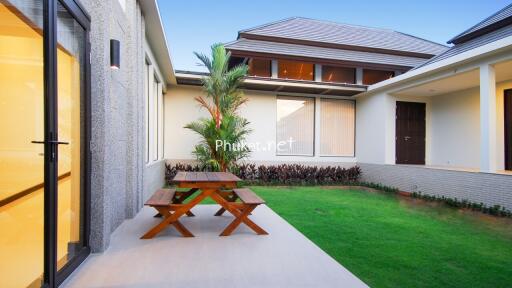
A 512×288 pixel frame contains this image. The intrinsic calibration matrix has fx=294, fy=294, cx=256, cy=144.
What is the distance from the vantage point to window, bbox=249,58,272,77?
11.4 metres

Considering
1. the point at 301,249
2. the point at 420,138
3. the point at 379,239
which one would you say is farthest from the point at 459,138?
the point at 301,249

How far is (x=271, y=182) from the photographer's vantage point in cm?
1020

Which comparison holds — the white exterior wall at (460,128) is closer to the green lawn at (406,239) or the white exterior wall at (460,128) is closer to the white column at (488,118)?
the white column at (488,118)

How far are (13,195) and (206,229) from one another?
8.37 feet

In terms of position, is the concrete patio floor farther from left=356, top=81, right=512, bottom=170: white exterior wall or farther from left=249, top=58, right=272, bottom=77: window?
left=249, top=58, right=272, bottom=77: window

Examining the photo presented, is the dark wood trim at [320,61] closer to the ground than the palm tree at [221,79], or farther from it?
farther from it

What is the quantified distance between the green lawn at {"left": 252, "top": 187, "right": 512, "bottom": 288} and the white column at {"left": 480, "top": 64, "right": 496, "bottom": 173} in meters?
1.26

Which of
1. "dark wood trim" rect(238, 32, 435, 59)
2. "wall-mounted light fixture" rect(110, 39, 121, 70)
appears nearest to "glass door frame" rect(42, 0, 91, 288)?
"wall-mounted light fixture" rect(110, 39, 121, 70)

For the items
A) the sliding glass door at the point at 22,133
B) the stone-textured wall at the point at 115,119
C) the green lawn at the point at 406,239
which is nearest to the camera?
the sliding glass door at the point at 22,133

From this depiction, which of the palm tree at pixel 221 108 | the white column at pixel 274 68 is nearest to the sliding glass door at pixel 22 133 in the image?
the palm tree at pixel 221 108

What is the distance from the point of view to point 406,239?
4316 mm

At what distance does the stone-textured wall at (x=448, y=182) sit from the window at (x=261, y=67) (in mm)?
5210

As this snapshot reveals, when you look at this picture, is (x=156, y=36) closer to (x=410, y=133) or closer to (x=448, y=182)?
(x=448, y=182)

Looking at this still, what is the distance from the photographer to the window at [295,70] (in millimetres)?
11617
